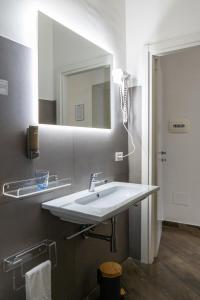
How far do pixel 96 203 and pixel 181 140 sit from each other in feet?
6.69

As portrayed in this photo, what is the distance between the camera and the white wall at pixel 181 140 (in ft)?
10.8

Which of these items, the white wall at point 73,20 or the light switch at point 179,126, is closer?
the white wall at point 73,20

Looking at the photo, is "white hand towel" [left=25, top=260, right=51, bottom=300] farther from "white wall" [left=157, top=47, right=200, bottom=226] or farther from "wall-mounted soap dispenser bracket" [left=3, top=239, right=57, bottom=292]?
"white wall" [left=157, top=47, right=200, bottom=226]

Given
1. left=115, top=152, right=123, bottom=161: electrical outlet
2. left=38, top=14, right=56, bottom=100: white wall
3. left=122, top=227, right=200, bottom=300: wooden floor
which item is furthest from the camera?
left=115, top=152, right=123, bottom=161: electrical outlet

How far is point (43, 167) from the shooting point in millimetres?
1524

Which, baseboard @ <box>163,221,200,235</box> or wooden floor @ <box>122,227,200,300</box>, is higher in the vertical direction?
baseboard @ <box>163,221,200,235</box>

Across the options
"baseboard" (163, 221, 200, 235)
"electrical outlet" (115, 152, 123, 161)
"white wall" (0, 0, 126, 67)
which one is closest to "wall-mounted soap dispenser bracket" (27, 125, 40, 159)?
"white wall" (0, 0, 126, 67)

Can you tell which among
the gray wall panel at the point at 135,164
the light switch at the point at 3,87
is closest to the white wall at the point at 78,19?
the light switch at the point at 3,87

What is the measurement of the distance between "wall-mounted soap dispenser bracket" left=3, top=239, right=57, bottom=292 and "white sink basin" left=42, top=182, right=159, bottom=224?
0.70ft

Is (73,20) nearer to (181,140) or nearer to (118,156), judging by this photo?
(118,156)

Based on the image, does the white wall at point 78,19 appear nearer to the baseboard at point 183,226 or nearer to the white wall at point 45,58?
the white wall at point 45,58

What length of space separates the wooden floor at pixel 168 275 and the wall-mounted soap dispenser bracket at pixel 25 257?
81 cm

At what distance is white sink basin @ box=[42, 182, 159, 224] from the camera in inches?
52.9

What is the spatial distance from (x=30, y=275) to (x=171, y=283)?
137 cm
